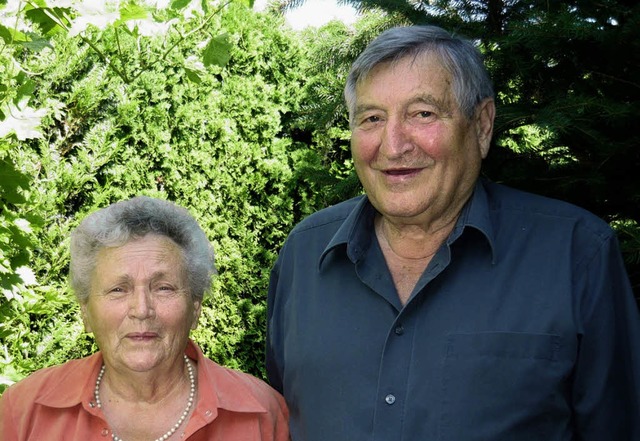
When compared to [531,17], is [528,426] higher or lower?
lower

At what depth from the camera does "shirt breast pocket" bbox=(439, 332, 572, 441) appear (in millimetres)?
1777

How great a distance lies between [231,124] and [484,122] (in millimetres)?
3761

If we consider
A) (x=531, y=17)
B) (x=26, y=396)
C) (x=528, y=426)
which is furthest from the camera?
(x=531, y=17)

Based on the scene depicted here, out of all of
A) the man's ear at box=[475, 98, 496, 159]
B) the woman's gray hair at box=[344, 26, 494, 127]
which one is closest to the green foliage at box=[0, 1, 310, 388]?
the woman's gray hair at box=[344, 26, 494, 127]

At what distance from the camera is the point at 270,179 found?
230 inches

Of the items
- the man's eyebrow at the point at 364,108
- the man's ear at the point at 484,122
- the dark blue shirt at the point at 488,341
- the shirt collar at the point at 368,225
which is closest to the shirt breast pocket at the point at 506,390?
the dark blue shirt at the point at 488,341

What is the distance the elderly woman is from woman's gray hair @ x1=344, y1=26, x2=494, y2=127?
73 cm

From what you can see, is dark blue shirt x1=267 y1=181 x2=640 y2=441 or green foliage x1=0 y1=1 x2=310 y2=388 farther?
green foliage x1=0 y1=1 x2=310 y2=388

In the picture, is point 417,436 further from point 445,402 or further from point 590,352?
point 590,352

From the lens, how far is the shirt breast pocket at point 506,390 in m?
1.78

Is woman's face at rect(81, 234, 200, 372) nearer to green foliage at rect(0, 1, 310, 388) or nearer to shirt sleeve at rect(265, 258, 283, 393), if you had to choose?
shirt sleeve at rect(265, 258, 283, 393)

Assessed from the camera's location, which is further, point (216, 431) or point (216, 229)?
point (216, 229)

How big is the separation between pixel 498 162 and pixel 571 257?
79 centimetres

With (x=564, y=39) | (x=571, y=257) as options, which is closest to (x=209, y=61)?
(x=564, y=39)
